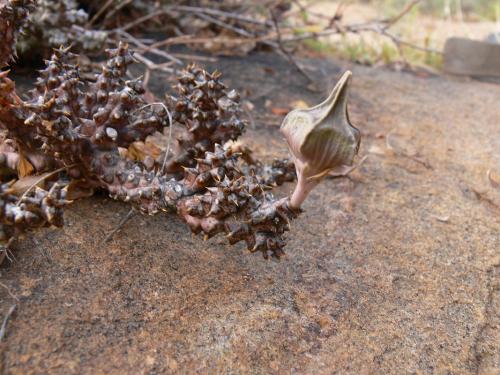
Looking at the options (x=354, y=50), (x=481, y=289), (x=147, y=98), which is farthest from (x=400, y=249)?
(x=354, y=50)

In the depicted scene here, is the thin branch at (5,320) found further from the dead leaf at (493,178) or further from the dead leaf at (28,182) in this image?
the dead leaf at (493,178)

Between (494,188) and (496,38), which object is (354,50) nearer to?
(496,38)

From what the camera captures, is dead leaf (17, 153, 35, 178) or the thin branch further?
dead leaf (17, 153, 35, 178)

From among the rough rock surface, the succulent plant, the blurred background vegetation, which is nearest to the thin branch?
the rough rock surface

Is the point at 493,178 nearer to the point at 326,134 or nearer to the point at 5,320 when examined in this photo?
the point at 326,134

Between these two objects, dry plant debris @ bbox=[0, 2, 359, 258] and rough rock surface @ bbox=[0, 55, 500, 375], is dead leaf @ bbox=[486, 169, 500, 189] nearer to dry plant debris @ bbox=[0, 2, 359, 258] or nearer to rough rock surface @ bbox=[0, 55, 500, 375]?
rough rock surface @ bbox=[0, 55, 500, 375]
